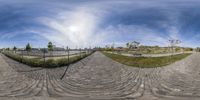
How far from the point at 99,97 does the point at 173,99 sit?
2.24m

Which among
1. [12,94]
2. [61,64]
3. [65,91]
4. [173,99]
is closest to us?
[173,99]

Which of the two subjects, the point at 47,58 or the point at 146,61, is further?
the point at 47,58

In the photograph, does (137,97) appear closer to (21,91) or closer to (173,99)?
(173,99)

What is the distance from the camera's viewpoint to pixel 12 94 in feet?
24.7

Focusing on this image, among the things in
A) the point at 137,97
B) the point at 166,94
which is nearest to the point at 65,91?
the point at 137,97

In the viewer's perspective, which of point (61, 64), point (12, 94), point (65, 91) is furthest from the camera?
point (61, 64)

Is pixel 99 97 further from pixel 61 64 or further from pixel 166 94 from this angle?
pixel 61 64

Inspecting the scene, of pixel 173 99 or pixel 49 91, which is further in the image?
pixel 49 91

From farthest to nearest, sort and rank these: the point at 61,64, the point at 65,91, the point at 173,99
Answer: the point at 61,64 < the point at 65,91 < the point at 173,99

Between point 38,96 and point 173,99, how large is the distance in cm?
415

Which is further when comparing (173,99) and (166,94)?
(166,94)

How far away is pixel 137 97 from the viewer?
23.1 ft

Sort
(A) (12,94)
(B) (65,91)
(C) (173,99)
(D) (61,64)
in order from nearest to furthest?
(C) (173,99) → (A) (12,94) → (B) (65,91) → (D) (61,64)

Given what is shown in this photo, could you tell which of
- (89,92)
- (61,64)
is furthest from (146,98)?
(61,64)
